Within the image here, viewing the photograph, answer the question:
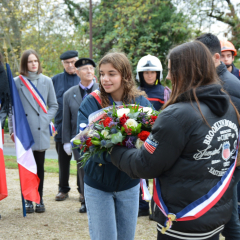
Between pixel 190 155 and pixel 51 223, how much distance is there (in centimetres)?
313

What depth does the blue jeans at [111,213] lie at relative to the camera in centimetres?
245

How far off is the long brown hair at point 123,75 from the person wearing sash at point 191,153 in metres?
0.83

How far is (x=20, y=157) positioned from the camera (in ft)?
14.1

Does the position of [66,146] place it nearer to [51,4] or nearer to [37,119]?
[37,119]

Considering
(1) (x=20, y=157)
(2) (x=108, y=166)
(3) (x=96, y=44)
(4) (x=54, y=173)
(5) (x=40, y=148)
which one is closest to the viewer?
(2) (x=108, y=166)

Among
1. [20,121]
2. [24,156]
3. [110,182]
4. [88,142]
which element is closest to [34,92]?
[20,121]

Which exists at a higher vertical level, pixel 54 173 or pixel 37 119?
pixel 37 119

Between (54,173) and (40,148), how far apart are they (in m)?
3.08

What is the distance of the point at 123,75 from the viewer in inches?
107

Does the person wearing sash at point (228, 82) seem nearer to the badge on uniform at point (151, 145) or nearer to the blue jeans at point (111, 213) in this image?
the blue jeans at point (111, 213)

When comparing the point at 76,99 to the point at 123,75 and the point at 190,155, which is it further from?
the point at 190,155

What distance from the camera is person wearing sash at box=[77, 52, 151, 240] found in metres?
2.45

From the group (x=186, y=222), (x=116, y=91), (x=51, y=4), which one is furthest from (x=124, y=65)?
(x=51, y=4)

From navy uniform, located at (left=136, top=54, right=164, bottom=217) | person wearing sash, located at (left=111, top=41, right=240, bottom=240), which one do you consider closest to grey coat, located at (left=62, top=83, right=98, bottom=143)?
navy uniform, located at (left=136, top=54, right=164, bottom=217)
